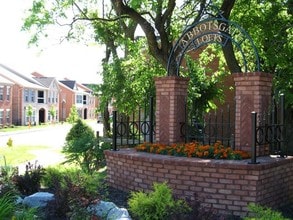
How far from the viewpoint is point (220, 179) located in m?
7.10

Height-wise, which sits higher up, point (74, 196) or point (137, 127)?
point (137, 127)

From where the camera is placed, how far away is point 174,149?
27.5 feet

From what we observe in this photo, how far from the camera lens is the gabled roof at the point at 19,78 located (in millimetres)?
58625

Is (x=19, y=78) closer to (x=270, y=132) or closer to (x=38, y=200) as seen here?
(x=270, y=132)

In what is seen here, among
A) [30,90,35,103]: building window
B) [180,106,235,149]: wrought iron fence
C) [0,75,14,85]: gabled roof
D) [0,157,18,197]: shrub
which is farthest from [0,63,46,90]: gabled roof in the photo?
[0,157,18,197]: shrub

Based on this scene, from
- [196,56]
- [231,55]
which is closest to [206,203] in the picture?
[231,55]

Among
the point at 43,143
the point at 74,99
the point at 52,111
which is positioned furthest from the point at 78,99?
the point at 43,143

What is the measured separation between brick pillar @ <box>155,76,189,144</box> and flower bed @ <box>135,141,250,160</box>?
0.42 meters

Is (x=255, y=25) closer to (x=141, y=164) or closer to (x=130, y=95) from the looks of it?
(x=130, y=95)

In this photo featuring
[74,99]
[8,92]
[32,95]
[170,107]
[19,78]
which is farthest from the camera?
[74,99]

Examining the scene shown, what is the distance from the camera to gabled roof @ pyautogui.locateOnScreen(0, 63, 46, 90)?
5862 cm

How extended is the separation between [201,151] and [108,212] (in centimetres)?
264

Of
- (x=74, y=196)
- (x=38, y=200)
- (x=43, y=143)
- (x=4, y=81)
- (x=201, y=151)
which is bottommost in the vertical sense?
(x=43, y=143)

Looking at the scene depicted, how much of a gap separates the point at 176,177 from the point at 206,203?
705 millimetres
